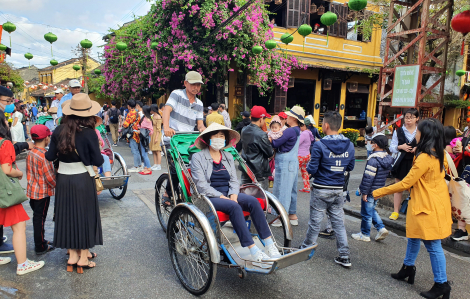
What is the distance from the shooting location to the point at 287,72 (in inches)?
557

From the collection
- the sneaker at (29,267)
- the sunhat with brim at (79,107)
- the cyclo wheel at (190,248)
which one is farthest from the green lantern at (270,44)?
Answer: the sneaker at (29,267)

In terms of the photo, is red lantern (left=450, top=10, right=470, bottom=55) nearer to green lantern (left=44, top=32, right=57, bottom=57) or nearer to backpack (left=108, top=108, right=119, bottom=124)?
green lantern (left=44, top=32, right=57, bottom=57)

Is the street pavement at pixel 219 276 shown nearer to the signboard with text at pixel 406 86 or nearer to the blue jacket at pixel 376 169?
the blue jacket at pixel 376 169

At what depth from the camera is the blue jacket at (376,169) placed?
437 centimetres

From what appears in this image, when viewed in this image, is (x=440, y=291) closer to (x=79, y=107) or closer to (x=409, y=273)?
(x=409, y=273)

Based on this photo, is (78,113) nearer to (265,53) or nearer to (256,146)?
(256,146)

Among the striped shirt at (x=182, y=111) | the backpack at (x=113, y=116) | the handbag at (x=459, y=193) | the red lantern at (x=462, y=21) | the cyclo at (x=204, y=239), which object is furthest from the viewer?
the backpack at (x=113, y=116)

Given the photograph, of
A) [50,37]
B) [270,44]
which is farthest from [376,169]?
[50,37]

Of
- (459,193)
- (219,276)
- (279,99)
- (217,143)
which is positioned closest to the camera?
(219,276)

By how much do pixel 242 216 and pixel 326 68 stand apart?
13420 millimetres

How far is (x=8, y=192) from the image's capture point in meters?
3.37

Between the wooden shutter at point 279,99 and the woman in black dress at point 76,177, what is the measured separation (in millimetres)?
12325

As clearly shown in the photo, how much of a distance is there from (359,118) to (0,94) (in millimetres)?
17635

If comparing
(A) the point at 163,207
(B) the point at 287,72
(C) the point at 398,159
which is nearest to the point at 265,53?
(B) the point at 287,72
